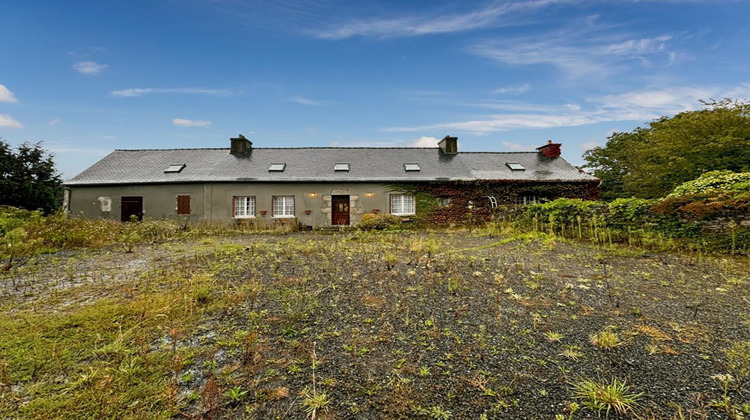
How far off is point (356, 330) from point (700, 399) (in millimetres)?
2723

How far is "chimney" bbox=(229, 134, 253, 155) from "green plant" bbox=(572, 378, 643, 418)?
1888 cm

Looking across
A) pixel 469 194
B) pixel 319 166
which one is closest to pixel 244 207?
pixel 319 166

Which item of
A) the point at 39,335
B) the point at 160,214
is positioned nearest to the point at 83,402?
the point at 39,335

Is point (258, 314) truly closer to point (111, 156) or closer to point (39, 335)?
point (39, 335)

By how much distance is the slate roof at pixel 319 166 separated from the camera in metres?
16.2

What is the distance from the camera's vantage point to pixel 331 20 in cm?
957

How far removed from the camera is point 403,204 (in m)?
16.1

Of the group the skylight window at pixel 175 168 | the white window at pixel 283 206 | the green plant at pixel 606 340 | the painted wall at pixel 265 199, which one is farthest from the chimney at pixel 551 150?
the skylight window at pixel 175 168

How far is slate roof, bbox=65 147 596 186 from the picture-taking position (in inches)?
637

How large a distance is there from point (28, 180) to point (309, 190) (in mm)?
15655

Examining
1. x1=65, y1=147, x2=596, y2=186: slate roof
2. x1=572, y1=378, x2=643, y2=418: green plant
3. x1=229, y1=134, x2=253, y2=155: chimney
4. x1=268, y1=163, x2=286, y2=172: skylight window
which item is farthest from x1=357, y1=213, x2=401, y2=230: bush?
x1=572, y1=378, x2=643, y2=418: green plant

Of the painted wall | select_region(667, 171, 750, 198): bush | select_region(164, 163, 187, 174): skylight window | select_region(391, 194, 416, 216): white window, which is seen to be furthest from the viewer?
select_region(164, 163, 187, 174): skylight window

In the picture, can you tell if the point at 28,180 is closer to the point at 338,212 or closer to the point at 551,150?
the point at 338,212

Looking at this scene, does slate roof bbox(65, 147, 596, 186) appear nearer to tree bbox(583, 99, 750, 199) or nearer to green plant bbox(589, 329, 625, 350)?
tree bbox(583, 99, 750, 199)
